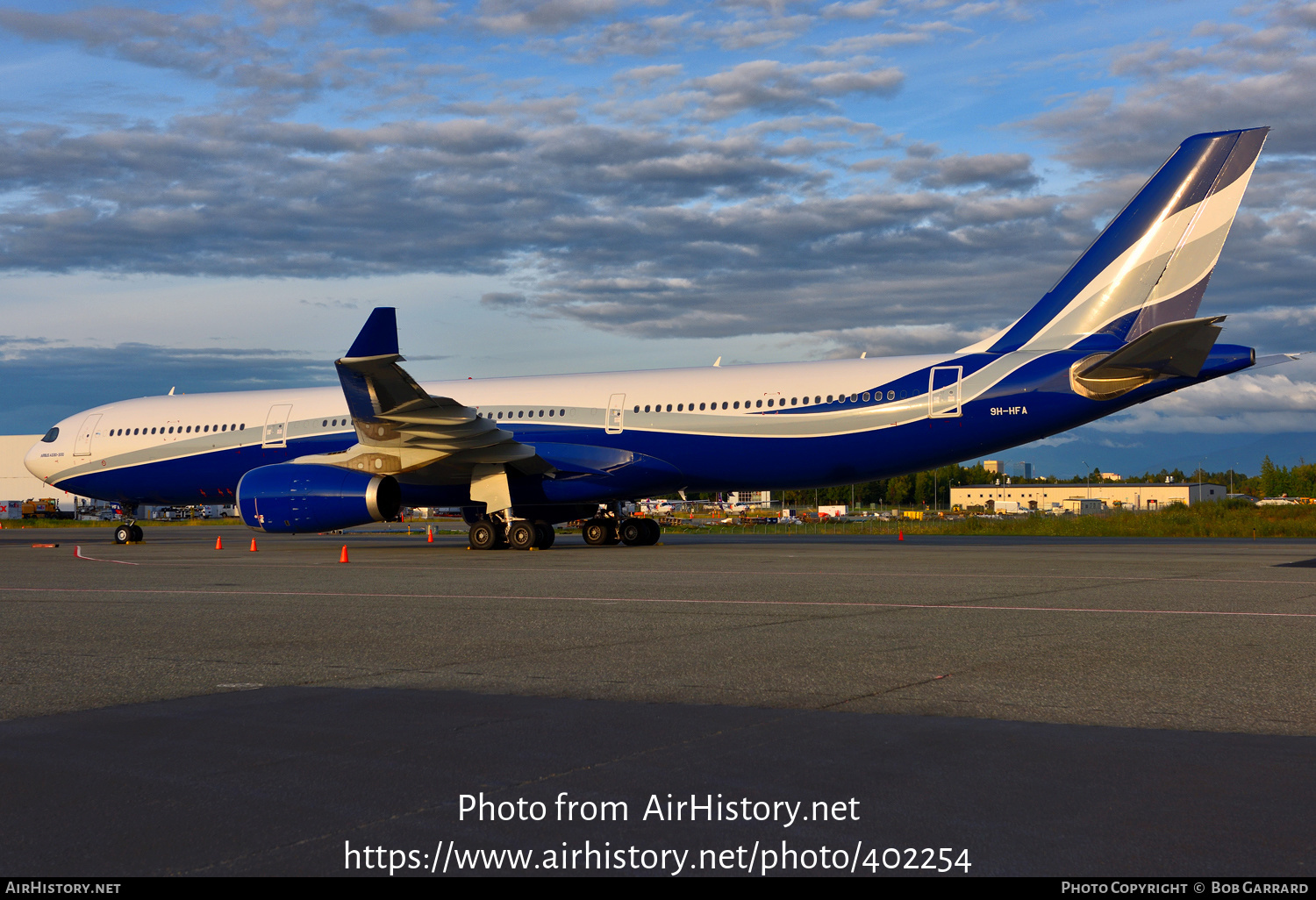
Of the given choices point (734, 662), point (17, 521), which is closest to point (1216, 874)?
point (734, 662)

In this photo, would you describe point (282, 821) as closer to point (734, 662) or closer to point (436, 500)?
point (734, 662)

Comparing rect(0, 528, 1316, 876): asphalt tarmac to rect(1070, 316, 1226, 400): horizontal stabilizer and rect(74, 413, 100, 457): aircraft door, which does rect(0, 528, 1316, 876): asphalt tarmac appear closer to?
rect(1070, 316, 1226, 400): horizontal stabilizer

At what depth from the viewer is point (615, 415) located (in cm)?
2433

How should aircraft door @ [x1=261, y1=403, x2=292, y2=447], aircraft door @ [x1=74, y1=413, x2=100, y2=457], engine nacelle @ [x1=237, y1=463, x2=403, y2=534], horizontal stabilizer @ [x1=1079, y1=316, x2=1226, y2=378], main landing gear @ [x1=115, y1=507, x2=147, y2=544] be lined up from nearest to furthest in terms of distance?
horizontal stabilizer @ [x1=1079, y1=316, x2=1226, y2=378] → engine nacelle @ [x1=237, y1=463, x2=403, y2=534] → aircraft door @ [x1=261, y1=403, x2=292, y2=447] → aircraft door @ [x1=74, y1=413, x2=100, y2=457] → main landing gear @ [x1=115, y1=507, x2=147, y2=544]

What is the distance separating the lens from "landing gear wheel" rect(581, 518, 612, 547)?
26250 millimetres

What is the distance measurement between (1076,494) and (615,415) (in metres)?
113

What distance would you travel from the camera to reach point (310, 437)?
2680 cm

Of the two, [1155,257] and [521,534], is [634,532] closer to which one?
[521,534]

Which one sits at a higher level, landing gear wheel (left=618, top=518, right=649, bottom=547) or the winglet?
the winglet

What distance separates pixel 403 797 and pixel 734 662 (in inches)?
152

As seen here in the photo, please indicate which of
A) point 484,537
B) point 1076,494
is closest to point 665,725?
point 484,537

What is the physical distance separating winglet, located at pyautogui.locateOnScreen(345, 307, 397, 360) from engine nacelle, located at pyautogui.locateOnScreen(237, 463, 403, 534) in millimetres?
3699

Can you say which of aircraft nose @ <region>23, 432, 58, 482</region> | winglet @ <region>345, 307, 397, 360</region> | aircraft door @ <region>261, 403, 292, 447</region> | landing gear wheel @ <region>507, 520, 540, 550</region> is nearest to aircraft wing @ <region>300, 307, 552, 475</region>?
winglet @ <region>345, 307, 397, 360</region>

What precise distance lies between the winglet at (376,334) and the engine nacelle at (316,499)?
12.1ft
